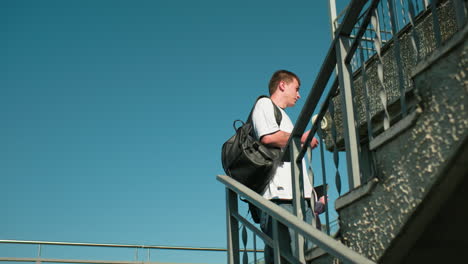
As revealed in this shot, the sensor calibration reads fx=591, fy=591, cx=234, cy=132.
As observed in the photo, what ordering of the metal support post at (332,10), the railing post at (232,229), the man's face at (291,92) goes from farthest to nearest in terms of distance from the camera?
the metal support post at (332,10), the man's face at (291,92), the railing post at (232,229)

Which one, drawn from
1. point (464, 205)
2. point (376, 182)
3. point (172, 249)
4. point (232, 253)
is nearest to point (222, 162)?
point (232, 253)

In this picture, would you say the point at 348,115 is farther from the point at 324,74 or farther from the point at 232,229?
the point at 232,229

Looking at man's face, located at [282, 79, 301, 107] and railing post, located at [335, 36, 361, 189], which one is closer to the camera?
railing post, located at [335, 36, 361, 189]

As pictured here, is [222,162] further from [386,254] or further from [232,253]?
[386,254]

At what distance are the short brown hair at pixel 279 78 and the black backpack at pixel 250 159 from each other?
0.23m

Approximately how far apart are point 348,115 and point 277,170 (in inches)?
31.1

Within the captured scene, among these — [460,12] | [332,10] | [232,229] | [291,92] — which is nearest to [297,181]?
[232,229]

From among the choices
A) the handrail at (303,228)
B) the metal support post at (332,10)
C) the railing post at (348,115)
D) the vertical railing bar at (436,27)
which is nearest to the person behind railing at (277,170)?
the handrail at (303,228)

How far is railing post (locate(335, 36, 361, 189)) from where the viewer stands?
9.59 feet

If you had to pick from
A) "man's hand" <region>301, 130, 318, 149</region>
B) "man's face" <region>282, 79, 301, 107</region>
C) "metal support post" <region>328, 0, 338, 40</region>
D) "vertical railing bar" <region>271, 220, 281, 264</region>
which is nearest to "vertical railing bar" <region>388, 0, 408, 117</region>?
"man's hand" <region>301, 130, 318, 149</region>

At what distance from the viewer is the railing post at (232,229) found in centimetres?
376

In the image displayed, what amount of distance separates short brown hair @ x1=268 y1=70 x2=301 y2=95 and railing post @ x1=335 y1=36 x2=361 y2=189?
2.74 feet

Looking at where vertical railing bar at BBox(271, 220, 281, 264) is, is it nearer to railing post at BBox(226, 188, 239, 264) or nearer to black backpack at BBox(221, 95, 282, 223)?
black backpack at BBox(221, 95, 282, 223)

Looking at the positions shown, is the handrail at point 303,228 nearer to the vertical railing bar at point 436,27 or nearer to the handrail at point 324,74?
the handrail at point 324,74
